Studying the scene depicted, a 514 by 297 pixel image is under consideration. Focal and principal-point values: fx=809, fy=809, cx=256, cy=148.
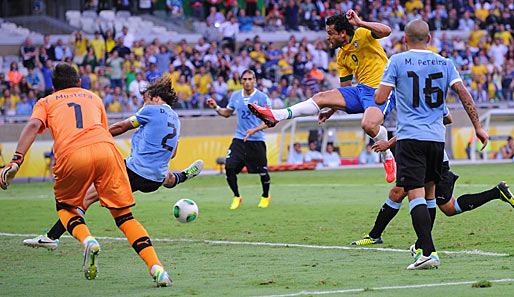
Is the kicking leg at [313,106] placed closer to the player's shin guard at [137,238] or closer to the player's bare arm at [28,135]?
the player's shin guard at [137,238]

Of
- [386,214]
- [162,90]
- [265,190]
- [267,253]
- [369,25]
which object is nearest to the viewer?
[267,253]

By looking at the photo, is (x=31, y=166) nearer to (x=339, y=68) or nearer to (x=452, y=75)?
(x=339, y=68)

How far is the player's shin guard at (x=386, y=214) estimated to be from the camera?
30.2ft

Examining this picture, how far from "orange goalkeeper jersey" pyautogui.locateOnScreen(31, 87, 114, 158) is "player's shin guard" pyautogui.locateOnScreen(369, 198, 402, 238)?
3.44m

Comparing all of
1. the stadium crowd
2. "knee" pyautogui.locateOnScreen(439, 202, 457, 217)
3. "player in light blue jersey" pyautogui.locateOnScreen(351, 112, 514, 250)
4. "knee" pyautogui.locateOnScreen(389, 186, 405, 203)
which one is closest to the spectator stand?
the stadium crowd

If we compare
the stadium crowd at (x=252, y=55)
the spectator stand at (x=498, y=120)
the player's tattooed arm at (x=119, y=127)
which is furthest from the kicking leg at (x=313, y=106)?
the spectator stand at (x=498, y=120)

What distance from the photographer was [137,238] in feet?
23.2

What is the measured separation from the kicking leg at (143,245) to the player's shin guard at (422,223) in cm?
232

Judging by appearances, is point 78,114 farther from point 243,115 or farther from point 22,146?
point 243,115

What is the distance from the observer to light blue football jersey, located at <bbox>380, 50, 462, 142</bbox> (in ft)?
24.0

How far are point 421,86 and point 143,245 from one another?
2.86 metres

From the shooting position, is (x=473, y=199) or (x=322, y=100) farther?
(x=322, y=100)

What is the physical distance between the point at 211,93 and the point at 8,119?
7.09 meters

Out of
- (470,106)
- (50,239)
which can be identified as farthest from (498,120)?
(50,239)
